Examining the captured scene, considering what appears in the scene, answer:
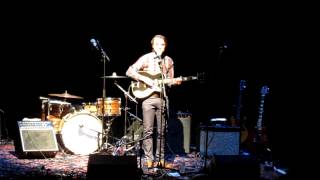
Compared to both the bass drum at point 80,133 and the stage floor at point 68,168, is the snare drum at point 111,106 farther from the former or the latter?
the stage floor at point 68,168

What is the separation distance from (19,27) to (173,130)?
4507mm

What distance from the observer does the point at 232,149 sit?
26.5 ft

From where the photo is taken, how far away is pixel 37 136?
7.86 metres

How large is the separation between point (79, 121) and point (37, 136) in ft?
3.53

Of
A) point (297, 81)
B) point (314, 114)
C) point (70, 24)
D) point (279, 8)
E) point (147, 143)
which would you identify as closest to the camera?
point (314, 114)

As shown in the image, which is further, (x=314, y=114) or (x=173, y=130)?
(x=173, y=130)

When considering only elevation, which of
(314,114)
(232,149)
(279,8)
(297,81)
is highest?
(279,8)

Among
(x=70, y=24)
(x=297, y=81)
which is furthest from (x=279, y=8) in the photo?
(x=70, y=24)

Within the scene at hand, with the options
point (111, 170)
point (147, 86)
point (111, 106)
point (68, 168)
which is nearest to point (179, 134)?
point (111, 106)

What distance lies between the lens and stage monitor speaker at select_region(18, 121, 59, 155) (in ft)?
25.3

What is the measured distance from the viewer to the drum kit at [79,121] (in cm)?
863

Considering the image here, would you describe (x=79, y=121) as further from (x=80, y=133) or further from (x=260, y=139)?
(x=260, y=139)

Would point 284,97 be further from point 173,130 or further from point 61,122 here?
point 61,122

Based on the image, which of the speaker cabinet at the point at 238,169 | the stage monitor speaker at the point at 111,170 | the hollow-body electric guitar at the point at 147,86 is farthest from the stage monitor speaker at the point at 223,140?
the stage monitor speaker at the point at 111,170
